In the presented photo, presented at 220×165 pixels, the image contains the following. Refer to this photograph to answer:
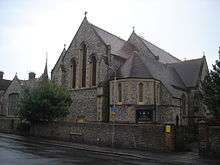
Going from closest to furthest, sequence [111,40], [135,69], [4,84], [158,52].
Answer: [135,69]
[111,40]
[158,52]
[4,84]

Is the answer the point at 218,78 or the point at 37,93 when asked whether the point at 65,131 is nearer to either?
the point at 37,93

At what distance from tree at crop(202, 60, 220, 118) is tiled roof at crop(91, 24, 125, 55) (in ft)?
49.6

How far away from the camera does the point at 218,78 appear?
2555 centimetres

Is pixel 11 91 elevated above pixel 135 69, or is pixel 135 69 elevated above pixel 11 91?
pixel 135 69

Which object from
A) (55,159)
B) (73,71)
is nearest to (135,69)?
(73,71)

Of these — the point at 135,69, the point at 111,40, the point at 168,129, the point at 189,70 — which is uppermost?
the point at 111,40

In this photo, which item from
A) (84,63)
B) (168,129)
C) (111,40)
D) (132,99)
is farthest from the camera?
(111,40)

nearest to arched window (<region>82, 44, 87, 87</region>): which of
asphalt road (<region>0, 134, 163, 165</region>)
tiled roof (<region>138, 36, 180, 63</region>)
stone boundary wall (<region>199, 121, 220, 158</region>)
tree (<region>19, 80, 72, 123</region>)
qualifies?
tree (<region>19, 80, 72, 123</region>)

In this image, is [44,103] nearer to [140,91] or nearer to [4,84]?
[140,91]

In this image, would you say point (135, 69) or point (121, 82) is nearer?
point (121, 82)

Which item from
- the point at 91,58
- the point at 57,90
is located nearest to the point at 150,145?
the point at 57,90

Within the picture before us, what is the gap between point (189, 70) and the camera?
46.5m

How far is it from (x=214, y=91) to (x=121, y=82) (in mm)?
12039

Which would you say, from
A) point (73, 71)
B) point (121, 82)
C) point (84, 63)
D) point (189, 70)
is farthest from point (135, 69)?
point (189, 70)
